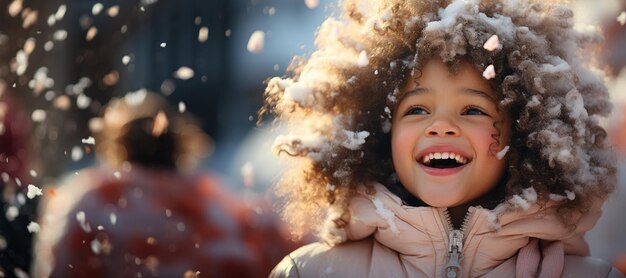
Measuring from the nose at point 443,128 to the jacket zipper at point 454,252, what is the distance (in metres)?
0.16

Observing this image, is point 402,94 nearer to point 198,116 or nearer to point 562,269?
point 562,269

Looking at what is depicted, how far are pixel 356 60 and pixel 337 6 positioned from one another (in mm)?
258

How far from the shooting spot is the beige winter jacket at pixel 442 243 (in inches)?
79.2

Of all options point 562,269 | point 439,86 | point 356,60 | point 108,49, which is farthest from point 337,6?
point 108,49

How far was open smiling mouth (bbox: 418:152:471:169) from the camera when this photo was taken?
206cm

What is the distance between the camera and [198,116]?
11.5 ft

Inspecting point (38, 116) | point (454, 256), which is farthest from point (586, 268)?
point (38, 116)

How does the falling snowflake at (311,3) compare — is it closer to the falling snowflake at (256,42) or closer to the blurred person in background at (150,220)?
the falling snowflake at (256,42)

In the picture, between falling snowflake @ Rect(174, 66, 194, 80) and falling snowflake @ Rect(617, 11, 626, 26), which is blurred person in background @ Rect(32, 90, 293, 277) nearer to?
falling snowflake @ Rect(174, 66, 194, 80)

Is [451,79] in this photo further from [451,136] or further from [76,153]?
[76,153]

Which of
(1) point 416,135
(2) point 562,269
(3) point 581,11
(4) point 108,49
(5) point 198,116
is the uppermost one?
(4) point 108,49

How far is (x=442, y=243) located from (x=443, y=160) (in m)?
0.17

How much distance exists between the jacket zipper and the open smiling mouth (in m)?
0.10

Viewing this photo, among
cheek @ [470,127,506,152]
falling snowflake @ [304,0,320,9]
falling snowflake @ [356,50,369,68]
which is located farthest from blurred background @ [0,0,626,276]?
cheek @ [470,127,506,152]
